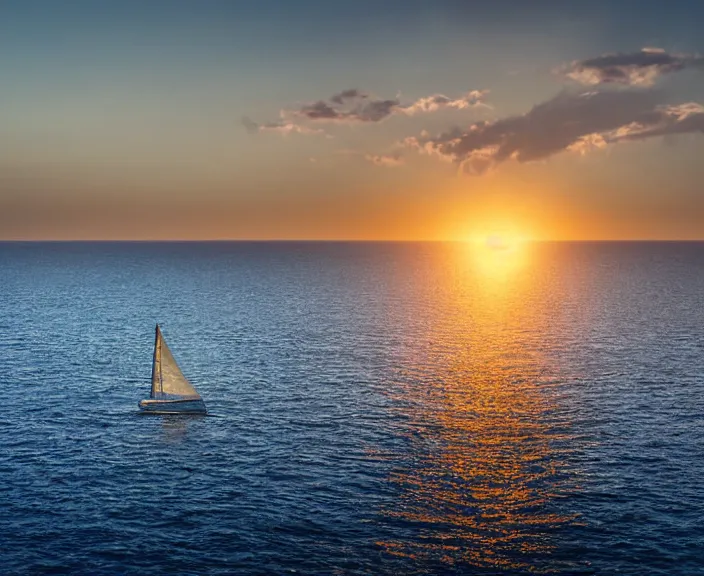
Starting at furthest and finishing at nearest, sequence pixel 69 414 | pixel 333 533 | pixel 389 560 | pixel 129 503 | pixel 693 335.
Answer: pixel 693 335 < pixel 69 414 < pixel 129 503 < pixel 333 533 < pixel 389 560

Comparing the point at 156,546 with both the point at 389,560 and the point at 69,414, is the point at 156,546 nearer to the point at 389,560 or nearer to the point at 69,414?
the point at 389,560

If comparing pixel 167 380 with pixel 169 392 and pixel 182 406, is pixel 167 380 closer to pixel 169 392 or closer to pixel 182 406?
pixel 169 392

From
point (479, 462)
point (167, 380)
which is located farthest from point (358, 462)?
point (167, 380)

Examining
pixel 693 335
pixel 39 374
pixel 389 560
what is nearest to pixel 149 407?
pixel 39 374

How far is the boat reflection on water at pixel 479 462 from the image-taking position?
52.8 metres

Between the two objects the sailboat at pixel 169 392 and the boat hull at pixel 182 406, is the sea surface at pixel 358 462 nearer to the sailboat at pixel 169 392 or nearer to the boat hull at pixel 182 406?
the boat hull at pixel 182 406

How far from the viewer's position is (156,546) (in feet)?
172

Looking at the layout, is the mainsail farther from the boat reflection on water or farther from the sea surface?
the boat reflection on water

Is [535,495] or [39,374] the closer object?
[535,495]

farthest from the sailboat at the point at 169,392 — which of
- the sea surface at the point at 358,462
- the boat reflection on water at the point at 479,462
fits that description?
the boat reflection on water at the point at 479,462

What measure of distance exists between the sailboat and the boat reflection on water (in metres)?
27.8

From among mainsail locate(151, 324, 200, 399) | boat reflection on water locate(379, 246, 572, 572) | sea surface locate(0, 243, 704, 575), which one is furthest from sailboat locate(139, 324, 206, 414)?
boat reflection on water locate(379, 246, 572, 572)

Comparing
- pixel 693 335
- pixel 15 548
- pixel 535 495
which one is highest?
pixel 693 335

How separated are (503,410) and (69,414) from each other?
57.4m
